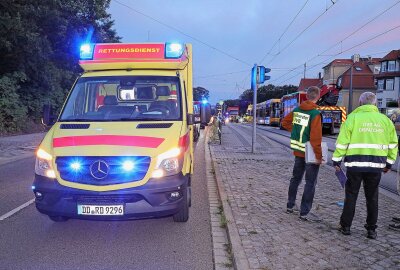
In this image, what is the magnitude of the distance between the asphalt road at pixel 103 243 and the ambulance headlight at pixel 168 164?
0.91 metres

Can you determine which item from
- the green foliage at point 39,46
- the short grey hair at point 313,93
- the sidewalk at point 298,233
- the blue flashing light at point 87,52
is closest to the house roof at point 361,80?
the green foliage at point 39,46

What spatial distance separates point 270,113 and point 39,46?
3265cm

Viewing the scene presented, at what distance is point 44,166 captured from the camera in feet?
17.0

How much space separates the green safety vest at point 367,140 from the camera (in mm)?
5176

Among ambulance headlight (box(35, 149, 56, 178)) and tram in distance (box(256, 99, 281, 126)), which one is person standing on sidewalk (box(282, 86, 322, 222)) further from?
tram in distance (box(256, 99, 281, 126))

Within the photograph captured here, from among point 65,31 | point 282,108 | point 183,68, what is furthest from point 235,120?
point 183,68

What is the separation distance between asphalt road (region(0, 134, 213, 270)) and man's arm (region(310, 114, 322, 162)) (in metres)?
1.88

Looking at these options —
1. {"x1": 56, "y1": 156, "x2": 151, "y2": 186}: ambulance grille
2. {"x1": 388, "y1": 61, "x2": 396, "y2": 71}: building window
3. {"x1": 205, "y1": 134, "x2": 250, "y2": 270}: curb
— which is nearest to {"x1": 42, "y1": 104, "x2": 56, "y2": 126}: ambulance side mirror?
{"x1": 56, "y1": 156, "x2": 151, "y2": 186}: ambulance grille

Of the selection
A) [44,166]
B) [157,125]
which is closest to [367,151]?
[157,125]

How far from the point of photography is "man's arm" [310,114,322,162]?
5867mm

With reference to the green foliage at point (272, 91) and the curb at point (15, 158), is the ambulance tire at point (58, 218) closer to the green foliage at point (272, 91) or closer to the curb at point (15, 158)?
the curb at point (15, 158)

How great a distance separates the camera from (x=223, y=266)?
450cm

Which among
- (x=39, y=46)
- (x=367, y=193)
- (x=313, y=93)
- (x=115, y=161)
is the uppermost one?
(x=39, y=46)

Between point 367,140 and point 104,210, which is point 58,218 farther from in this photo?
point 367,140
